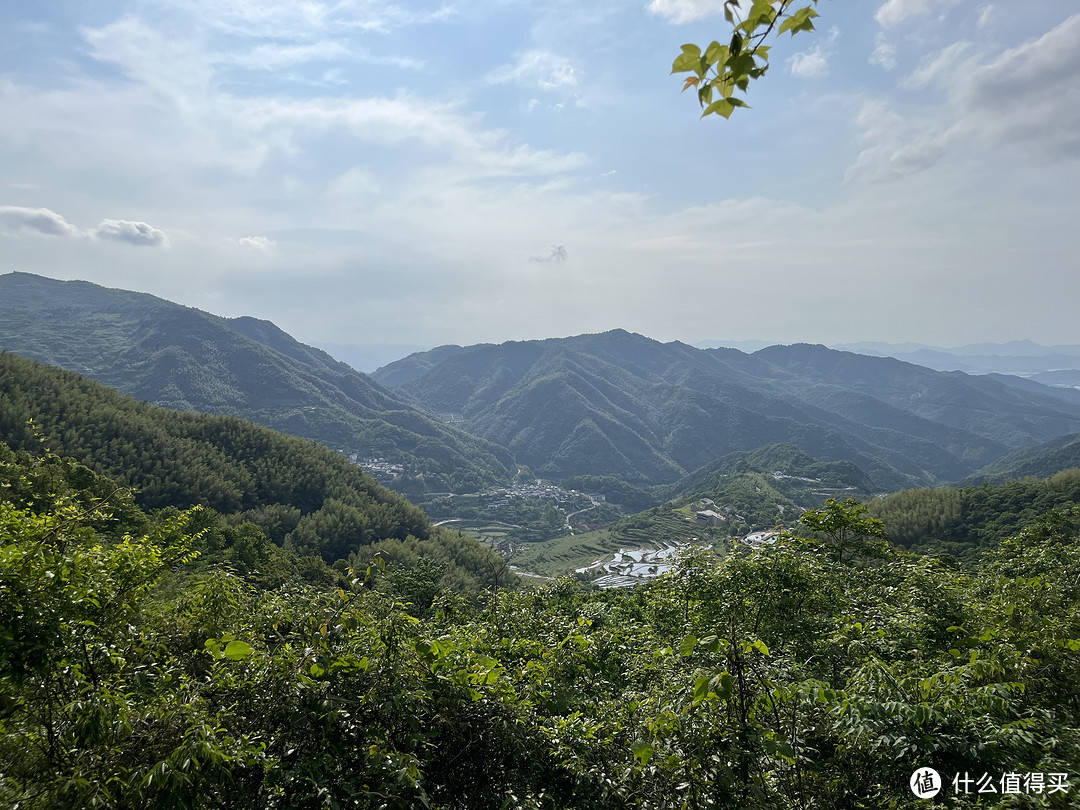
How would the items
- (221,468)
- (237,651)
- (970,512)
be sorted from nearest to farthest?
1. (237,651)
2. (970,512)
3. (221,468)

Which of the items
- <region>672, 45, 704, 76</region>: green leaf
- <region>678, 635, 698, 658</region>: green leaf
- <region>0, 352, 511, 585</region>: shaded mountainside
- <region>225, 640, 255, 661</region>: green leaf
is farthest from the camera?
<region>0, 352, 511, 585</region>: shaded mountainside

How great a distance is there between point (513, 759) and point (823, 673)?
7209 millimetres

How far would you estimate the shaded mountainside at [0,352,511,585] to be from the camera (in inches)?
3959

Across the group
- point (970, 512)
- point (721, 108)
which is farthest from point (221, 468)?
point (970, 512)

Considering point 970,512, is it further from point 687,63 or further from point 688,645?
point 687,63

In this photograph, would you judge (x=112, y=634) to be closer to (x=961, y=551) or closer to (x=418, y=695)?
(x=418, y=695)

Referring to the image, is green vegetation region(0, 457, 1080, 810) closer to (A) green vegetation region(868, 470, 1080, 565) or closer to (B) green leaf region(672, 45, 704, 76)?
(B) green leaf region(672, 45, 704, 76)

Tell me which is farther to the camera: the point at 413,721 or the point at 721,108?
the point at 413,721

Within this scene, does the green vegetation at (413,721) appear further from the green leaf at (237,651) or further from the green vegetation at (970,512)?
the green vegetation at (970,512)

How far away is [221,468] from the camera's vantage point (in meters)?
119

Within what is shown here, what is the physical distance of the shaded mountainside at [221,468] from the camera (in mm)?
100562

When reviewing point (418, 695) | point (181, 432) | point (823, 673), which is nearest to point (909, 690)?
point (823, 673)

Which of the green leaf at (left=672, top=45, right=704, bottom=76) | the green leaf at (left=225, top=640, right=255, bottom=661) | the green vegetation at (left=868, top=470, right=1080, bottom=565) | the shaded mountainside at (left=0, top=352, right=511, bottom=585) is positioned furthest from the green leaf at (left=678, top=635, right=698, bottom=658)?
the green vegetation at (left=868, top=470, right=1080, bottom=565)

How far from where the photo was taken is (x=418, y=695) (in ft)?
15.4
